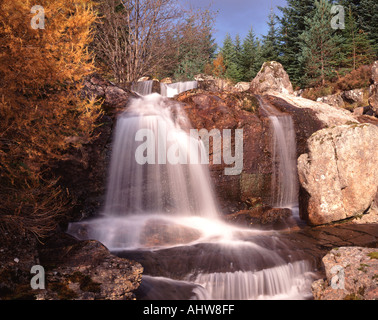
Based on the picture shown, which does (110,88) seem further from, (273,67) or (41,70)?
(273,67)

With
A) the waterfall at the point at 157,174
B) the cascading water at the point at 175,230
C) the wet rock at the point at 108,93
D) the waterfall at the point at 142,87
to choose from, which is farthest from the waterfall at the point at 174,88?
the waterfall at the point at 157,174

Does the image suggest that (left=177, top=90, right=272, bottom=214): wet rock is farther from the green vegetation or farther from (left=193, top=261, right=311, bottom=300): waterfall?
the green vegetation

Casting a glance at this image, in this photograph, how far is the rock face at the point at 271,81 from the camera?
18094 mm

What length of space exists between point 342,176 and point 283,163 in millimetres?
2464

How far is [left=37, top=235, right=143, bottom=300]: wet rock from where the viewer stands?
400 centimetres

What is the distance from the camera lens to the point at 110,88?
1009cm

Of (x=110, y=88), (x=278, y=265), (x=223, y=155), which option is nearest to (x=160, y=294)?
(x=278, y=265)

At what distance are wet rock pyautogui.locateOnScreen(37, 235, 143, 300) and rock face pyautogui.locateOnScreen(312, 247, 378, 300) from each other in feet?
10.7

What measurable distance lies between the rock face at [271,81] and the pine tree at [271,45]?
943 cm

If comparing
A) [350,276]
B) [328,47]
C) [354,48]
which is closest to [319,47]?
[328,47]
